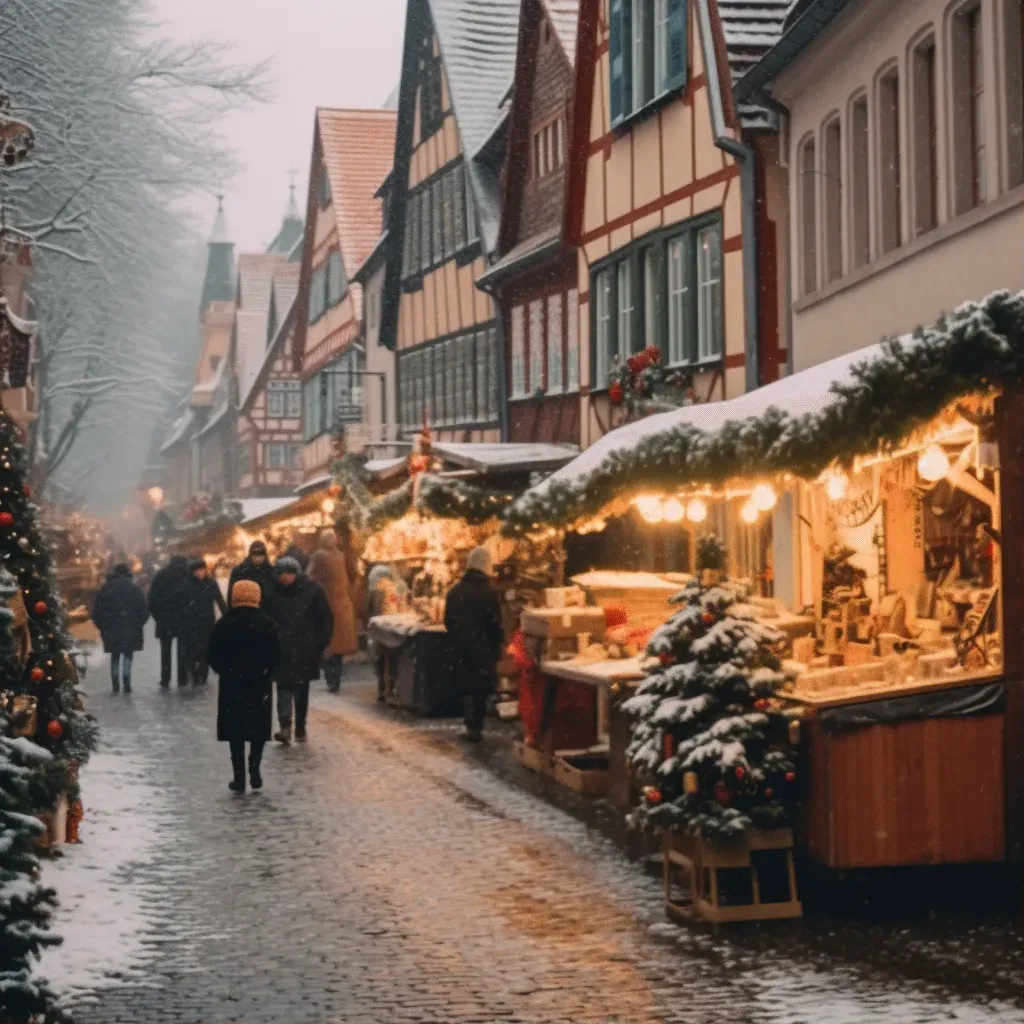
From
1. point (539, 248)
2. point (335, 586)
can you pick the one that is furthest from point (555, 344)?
point (335, 586)

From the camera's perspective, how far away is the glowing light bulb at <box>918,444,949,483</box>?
Result: 11.3 meters

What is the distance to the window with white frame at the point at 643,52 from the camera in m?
22.3

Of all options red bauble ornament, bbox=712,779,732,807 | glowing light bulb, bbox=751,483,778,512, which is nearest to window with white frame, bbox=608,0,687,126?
glowing light bulb, bbox=751,483,778,512

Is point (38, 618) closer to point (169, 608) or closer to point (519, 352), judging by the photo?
point (169, 608)

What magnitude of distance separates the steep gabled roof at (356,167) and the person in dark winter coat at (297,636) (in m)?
25.5

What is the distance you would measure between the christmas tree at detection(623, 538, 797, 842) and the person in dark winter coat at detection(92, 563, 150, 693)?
689 inches

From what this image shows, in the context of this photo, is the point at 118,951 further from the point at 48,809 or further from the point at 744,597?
the point at 744,597

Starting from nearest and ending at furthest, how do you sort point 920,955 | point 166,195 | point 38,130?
point 920,955 → point 38,130 → point 166,195

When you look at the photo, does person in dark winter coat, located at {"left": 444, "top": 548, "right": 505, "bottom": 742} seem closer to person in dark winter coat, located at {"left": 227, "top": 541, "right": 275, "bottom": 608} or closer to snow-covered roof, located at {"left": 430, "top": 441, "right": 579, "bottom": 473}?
person in dark winter coat, located at {"left": 227, "top": 541, "right": 275, "bottom": 608}

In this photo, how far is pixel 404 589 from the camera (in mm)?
26734

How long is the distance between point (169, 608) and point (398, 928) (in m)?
18.2

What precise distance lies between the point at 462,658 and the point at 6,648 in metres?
12.1

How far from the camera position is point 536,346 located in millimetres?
29844

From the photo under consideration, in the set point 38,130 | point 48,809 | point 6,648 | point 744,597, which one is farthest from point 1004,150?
point 38,130
